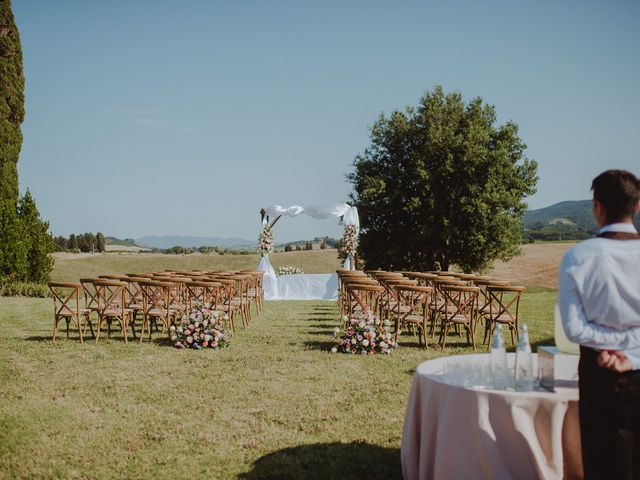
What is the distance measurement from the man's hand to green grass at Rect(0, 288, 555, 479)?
232 centimetres

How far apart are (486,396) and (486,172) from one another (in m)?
22.5

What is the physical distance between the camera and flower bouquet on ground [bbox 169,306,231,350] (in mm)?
9641

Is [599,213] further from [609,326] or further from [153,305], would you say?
[153,305]

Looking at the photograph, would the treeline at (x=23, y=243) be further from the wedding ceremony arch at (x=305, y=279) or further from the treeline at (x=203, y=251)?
the treeline at (x=203, y=251)

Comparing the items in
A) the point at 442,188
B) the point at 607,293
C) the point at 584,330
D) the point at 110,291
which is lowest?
the point at 110,291

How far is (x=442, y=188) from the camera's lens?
82.2 ft

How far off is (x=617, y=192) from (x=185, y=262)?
46.3 meters

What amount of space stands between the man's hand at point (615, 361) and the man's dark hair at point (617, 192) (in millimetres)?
586

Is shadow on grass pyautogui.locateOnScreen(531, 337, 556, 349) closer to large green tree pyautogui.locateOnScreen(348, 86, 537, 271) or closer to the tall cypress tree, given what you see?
large green tree pyautogui.locateOnScreen(348, 86, 537, 271)

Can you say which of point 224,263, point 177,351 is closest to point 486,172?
point 177,351

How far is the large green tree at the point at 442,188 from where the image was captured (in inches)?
949

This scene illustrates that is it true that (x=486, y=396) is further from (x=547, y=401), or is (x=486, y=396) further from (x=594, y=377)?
(x=594, y=377)

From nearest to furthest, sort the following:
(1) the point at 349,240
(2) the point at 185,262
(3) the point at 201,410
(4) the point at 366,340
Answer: (3) the point at 201,410
(4) the point at 366,340
(1) the point at 349,240
(2) the point at 185,262

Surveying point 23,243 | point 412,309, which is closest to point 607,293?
point 412,309
